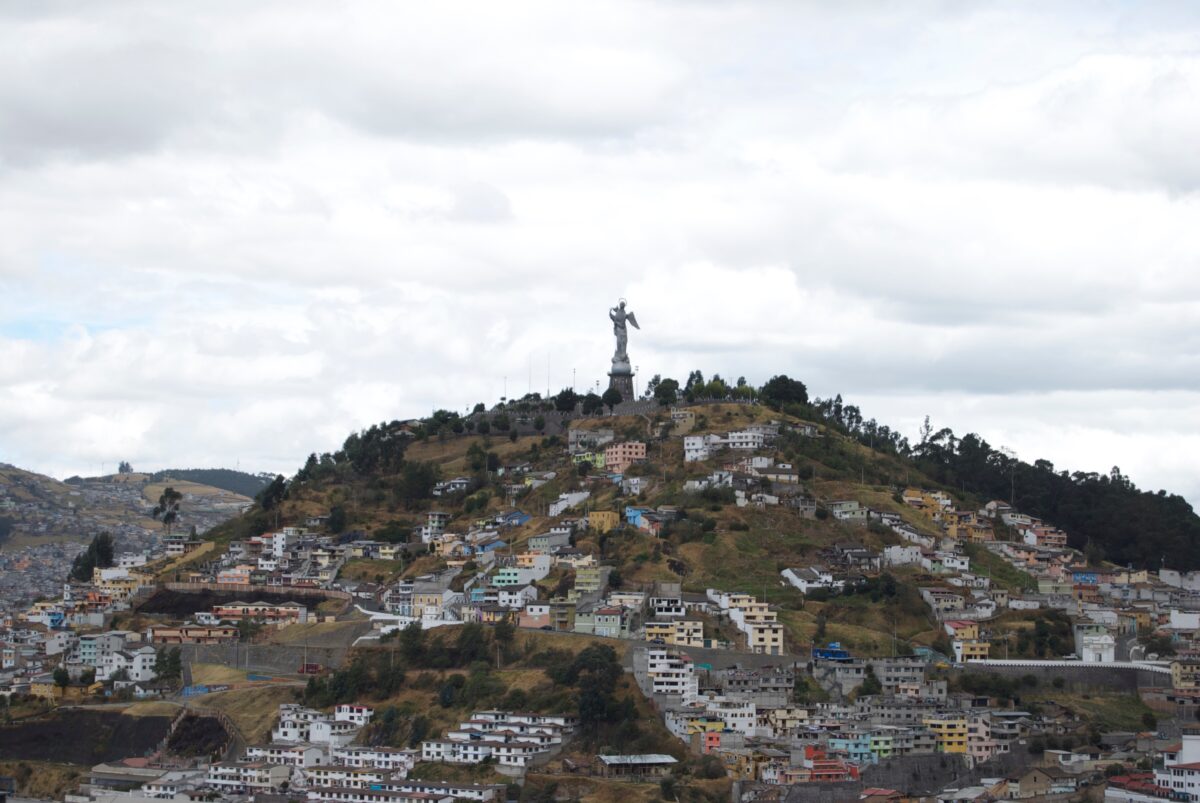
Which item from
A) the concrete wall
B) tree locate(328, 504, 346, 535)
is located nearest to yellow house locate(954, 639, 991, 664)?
the concrete wall

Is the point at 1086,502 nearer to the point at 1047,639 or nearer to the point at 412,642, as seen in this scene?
the point at 1047,639

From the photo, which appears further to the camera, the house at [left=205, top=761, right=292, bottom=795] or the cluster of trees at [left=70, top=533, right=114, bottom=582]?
the cluster of trees at [left=70, top=533, right=114, bottom=582]

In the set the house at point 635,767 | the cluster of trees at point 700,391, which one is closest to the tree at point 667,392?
the cluster of trees at point 700,391

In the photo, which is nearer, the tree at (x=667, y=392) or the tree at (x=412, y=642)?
the tree at (x=412, y=642)

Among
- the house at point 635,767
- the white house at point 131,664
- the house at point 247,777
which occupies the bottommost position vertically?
the house at point 247,777

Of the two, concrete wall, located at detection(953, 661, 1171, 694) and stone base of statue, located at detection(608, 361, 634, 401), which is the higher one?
stone base of statue, located at detection(608, 361, 634, 401)

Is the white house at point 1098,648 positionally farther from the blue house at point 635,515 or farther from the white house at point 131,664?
the white house at point 131,664

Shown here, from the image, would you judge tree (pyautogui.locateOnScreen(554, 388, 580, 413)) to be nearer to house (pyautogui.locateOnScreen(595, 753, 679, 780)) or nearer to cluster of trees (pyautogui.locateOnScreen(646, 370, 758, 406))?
cluster of trees (pyautogui.locateOnScreen(646, 370, 758, 406))

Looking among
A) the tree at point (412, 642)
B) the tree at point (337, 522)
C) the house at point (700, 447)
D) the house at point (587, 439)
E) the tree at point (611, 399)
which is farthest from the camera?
the tree at point (611, 399)
